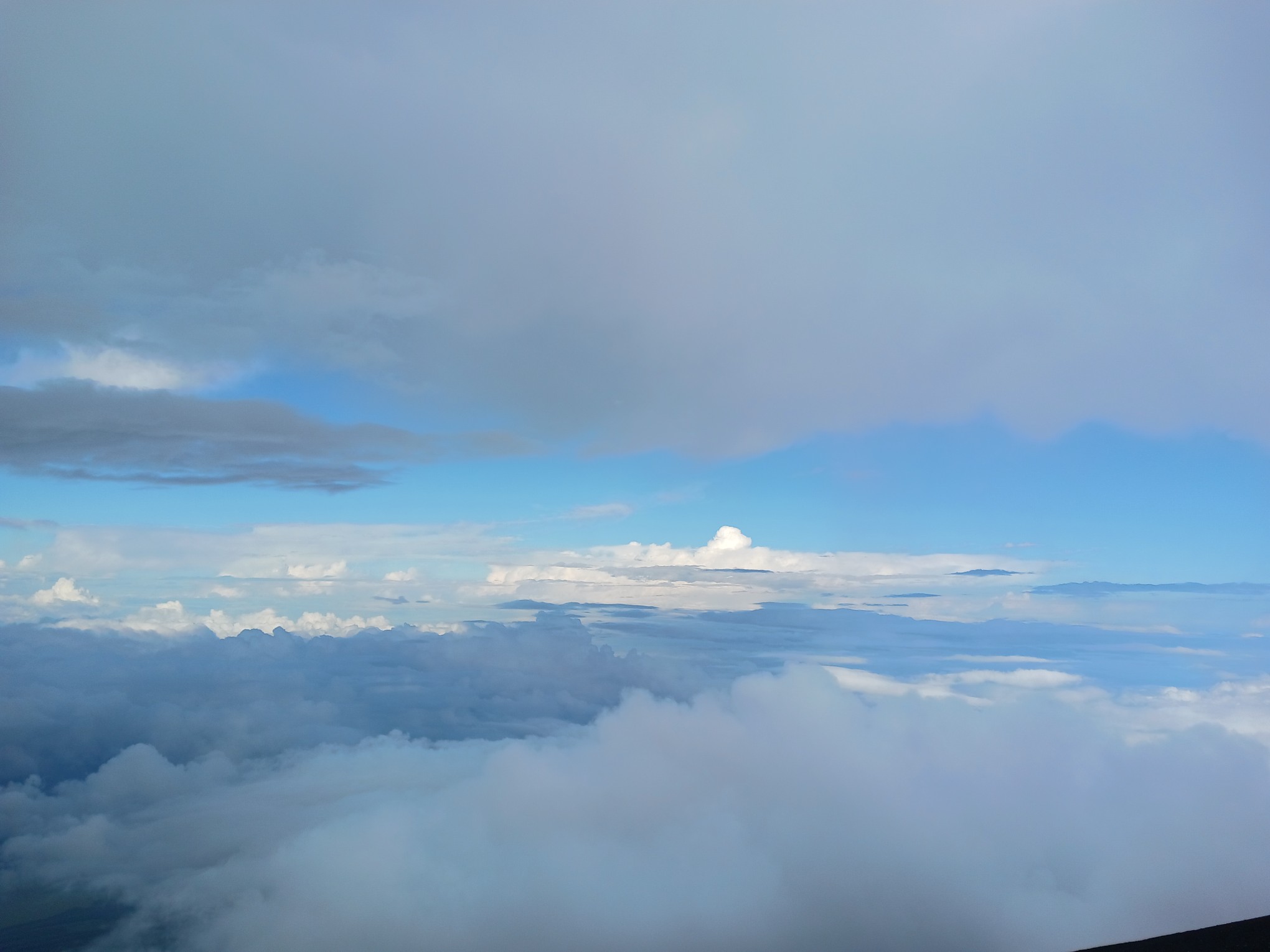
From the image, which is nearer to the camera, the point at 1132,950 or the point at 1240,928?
the point at 1132,950
